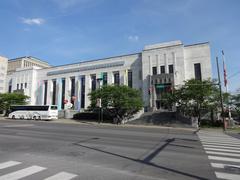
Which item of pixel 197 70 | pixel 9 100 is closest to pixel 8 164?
pixel 197 70

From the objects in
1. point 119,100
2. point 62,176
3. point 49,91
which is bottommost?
point 62,176

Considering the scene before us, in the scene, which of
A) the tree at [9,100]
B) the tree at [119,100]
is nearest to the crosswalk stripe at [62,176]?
the tree at [119,100]

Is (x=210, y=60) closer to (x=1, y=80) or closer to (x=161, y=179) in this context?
(x=161, y=179)

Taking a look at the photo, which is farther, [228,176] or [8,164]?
[8,164]

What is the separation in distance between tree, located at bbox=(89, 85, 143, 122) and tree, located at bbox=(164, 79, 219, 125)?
6894mm

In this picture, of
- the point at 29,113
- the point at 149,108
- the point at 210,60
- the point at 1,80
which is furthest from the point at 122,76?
the point at 1,80

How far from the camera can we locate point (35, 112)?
3919 centimetres

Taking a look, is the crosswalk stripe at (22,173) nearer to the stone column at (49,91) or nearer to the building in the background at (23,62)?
the stone column at (49,91)

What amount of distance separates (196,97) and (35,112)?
31954 mm

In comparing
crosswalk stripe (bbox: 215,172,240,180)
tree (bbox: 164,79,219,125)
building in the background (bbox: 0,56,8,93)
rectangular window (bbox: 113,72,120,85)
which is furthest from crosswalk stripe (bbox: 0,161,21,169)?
building in the background (bbox: 0,56,8,93)

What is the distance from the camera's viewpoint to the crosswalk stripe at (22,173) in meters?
4.85

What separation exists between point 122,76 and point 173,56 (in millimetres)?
16267

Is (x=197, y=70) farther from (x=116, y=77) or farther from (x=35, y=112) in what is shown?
(x=35, y=112)

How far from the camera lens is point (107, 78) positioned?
59.5 m
